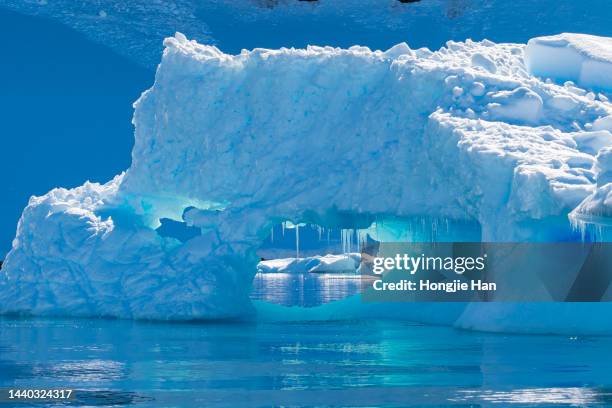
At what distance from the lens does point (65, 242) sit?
21547 millimetres

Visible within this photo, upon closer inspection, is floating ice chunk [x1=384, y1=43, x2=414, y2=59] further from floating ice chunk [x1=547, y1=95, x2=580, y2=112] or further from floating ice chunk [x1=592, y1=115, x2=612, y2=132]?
floating ice chunk [x1=592, y1=115, x2=612, y2=132]

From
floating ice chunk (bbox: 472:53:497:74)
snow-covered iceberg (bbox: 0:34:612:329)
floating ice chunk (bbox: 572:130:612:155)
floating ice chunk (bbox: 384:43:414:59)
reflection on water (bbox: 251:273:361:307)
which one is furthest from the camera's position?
reflection on water (bbox: 251:273:361:307)

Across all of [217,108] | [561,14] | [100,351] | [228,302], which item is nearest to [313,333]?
[228,302]

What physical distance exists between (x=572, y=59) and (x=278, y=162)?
6.22 metres

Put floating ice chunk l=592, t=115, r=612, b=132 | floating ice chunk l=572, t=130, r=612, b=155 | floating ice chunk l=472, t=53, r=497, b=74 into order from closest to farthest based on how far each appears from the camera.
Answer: floating ice chunk l=572, t=130, r=612, b=155 < floating ice chunk l=592, t=115, r=612, b=132 < floating ice chunk l=472, t=53, r=497, b=74

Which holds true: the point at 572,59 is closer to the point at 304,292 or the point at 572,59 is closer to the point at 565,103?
the point at 565,103

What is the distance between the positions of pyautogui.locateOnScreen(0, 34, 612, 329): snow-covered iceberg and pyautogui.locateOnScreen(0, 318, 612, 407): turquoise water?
7.42 ft

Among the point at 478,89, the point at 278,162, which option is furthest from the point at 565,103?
the point at 278,162

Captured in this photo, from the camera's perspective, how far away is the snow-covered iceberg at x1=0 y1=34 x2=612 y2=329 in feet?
60.3

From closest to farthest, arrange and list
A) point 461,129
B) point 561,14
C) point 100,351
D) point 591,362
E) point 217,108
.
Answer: point 591,362
point 100,351
point 461,129
point 217,108
point 561,14

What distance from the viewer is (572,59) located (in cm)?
2020

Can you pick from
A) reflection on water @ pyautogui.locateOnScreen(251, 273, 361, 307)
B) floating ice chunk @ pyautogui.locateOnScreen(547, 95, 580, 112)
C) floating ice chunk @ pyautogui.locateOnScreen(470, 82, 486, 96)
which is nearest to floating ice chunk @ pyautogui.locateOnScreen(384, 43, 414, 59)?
floating ice chunk @ pyautogui.locateOnScreen(470, 82, 486, 96)

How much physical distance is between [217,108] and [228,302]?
13.4 feet

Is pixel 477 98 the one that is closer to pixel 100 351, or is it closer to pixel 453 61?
pixel 453 61
